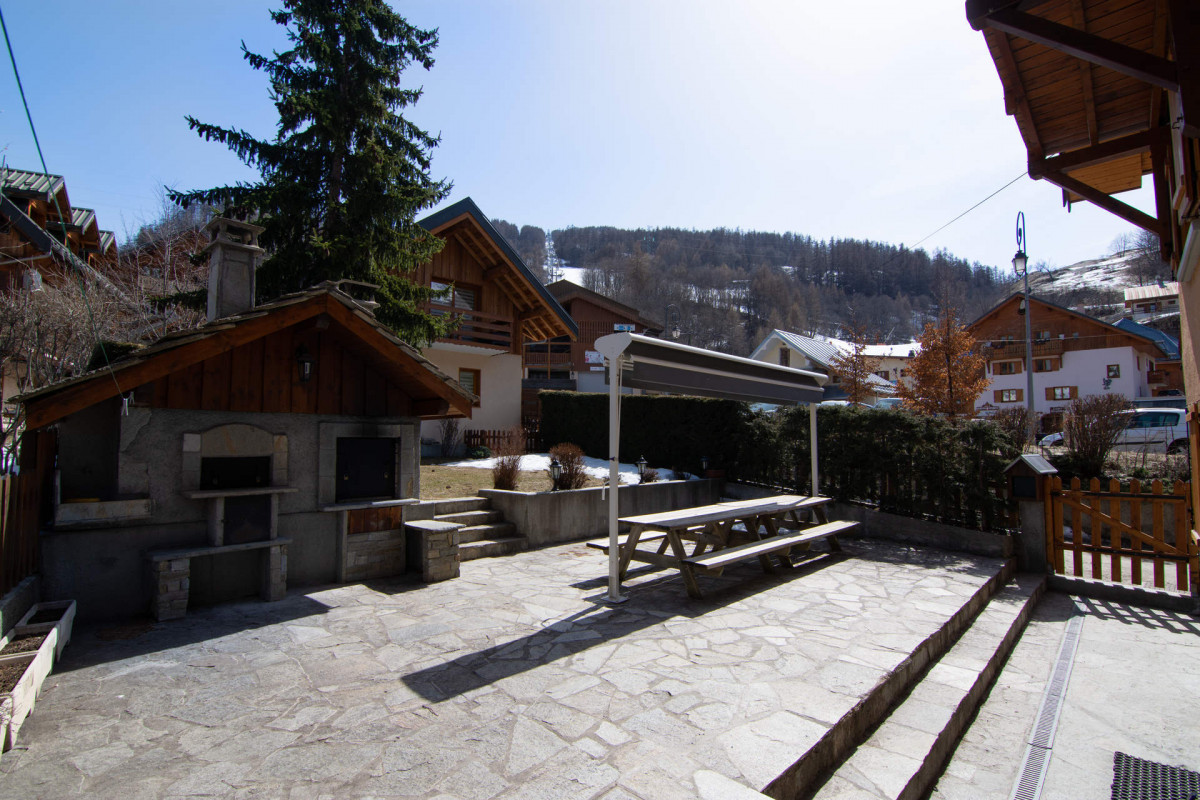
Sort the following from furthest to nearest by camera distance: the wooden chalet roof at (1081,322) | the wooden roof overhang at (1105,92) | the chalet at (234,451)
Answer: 1. the wooden chalet roof at (1081,322)
2. the chalet at (234,451)
3. the wooden roof overhang at (1105,92)

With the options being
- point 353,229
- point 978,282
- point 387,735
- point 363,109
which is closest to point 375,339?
point 387,735

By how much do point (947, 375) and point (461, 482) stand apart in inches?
609

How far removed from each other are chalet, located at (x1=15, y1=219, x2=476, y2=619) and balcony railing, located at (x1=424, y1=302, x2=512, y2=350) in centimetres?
1112

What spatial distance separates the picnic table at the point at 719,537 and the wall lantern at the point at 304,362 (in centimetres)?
357

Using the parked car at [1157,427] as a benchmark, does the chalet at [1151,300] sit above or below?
above

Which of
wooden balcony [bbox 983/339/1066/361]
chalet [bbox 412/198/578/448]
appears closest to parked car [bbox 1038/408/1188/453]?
chalet [bbox 412/198/578/448]

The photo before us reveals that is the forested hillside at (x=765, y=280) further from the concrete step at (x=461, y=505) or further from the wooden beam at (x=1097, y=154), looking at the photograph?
the wooden beam at (x=1097, y=154)

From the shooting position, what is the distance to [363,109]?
405 inches

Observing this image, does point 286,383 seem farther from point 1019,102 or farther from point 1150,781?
point 1019,102

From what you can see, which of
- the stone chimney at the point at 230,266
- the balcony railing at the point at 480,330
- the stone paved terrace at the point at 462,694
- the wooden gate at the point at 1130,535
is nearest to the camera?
the stone paved terrace at the point at 462,694

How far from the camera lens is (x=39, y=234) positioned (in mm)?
15438

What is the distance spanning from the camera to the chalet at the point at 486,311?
59.3 feet

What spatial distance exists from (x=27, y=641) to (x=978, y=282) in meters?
105

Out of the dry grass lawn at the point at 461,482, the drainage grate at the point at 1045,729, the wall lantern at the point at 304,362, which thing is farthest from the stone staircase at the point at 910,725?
the dry grass lawn at the point at 461,482
